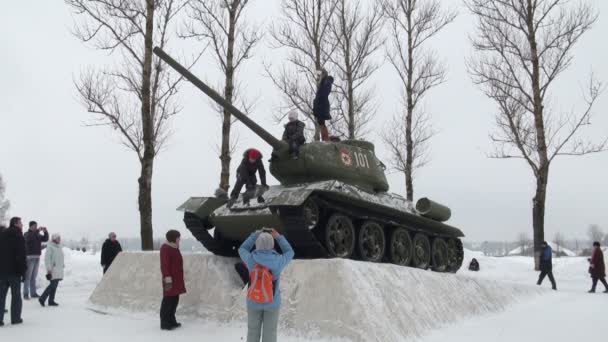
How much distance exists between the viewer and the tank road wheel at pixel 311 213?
9070 mm

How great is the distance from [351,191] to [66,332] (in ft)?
17.3

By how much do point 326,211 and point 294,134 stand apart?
1874 mm

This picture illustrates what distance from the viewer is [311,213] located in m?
9.27

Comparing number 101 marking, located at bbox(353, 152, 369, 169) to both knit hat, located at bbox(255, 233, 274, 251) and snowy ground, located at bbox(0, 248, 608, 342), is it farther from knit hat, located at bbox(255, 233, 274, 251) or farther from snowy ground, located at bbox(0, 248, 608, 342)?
knit hat, located at bbox(255, 233, 274, 251)

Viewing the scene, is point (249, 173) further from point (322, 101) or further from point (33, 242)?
point (33, 242)

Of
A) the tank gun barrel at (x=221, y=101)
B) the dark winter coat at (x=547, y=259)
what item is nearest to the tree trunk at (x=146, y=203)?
the tank gun barrel at (x=221, y=101)

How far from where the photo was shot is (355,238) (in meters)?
10.6

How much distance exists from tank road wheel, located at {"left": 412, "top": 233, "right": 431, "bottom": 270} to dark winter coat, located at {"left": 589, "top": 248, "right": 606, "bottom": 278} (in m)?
4.64

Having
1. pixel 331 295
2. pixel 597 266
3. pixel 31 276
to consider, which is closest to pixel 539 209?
pixel 597 266

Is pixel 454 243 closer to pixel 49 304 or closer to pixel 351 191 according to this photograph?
pixel 351 191

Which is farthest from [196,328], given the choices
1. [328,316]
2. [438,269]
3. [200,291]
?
[438,269]

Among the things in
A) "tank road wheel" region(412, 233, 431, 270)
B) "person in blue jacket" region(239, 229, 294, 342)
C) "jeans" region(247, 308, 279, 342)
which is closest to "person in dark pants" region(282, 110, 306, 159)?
"tank road wheel" region(412, 233, 431, 270)

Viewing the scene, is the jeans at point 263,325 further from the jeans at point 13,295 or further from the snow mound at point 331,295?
the jeans at point 13,295

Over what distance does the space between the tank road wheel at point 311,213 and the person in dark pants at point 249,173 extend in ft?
4.73
